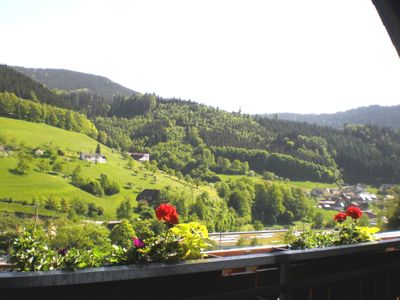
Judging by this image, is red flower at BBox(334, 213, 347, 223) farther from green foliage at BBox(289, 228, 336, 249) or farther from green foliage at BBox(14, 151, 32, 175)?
green foliage at BBox(14, 151, 32, 175)

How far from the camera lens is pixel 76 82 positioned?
87375mm

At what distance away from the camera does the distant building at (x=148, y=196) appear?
155ft

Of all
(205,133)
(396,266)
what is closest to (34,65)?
(205,133)

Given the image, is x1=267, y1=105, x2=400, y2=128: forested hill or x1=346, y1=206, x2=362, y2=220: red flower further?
x1=267, y1=105, x2=400, y2=128: forested hill

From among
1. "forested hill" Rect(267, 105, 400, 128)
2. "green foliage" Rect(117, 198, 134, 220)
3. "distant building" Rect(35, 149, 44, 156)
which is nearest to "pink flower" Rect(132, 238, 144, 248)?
"green foliage" Rect(117, 198, 134, 220)

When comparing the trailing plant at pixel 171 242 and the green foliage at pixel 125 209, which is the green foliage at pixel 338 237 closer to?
the trailing plant at pixel 171 242

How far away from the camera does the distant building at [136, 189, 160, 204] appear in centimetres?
4712

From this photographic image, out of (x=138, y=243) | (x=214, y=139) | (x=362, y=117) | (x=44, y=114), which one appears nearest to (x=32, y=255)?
(x=138, y=243)

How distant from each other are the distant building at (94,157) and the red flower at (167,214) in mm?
58391

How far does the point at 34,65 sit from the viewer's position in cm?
8544

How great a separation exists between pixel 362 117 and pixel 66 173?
72635 millimetres

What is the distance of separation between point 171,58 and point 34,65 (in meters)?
32.8

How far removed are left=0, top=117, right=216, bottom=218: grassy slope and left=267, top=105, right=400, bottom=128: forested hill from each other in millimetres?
39395

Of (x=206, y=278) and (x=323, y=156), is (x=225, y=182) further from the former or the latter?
(x=206, y=278)
